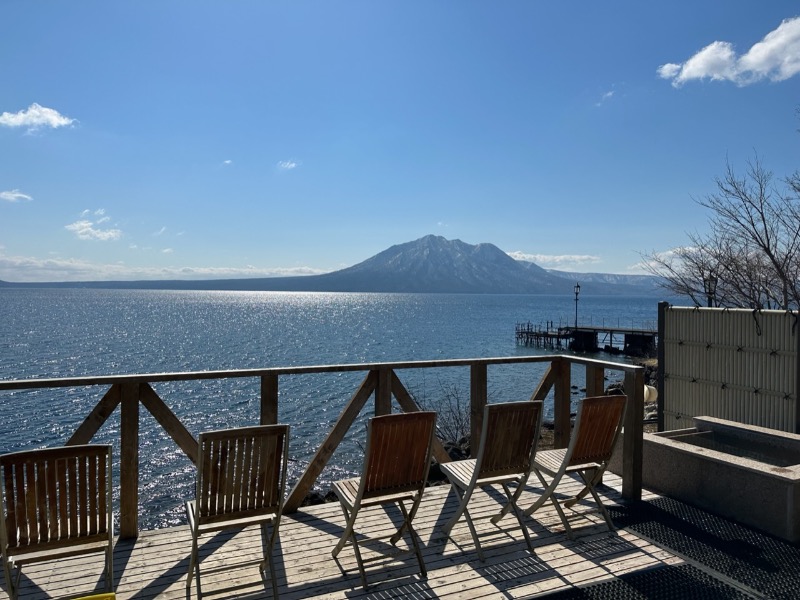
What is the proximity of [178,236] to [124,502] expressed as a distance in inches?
2670

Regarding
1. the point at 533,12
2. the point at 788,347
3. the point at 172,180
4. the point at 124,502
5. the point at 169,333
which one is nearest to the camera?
the point at 124,502

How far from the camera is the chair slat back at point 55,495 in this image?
2.55 metres

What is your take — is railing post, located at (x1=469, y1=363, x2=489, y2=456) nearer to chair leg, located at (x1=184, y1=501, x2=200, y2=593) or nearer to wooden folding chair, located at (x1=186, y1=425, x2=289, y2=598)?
wooden folding chair, located at (x1=186, y1=425, x2=289, y2=598)

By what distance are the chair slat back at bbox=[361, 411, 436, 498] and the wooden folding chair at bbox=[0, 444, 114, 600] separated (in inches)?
54.9

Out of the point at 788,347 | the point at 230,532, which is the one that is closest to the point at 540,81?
the point at 788,347

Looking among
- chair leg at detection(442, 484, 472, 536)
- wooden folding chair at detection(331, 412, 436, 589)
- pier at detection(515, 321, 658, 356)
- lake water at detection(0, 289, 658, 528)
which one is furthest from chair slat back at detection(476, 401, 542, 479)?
pier at detection(515, 321, 658, 356)

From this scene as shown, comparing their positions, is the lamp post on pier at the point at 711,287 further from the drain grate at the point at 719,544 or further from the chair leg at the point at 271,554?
the chair leg at the point at 271,554

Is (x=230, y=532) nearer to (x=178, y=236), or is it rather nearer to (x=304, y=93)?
(x=304, y=93)

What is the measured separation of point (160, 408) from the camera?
4000 millimetres

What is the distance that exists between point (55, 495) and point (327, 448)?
2.12 m

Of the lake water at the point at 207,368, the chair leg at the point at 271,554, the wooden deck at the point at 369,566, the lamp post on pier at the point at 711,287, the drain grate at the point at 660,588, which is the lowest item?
the lake water at the point at 207,368

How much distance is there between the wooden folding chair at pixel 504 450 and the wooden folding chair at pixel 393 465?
383 millimetres

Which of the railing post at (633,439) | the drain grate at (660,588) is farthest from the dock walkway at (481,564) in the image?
the railing post at (633,439)

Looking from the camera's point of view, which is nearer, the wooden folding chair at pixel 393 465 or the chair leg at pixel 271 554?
the chair leg at pixel 271 554
